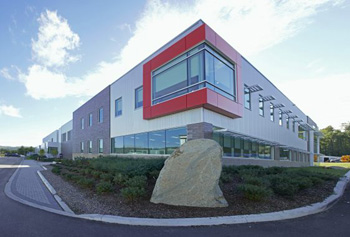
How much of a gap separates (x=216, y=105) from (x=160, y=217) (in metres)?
7.48

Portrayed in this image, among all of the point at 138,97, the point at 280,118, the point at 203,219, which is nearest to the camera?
the point at 203,219

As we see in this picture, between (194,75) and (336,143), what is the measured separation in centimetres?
7858

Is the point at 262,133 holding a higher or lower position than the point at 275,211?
higher

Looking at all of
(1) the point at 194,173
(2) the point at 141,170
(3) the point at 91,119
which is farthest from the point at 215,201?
(3) the point at 91,119

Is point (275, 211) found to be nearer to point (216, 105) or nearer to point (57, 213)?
point (57, 213)

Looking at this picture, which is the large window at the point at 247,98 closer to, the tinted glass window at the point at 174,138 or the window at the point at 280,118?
the tinted glass window at the point at 174,138

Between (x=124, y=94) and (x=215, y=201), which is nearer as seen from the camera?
(x=215, y=201)

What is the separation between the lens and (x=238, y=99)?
550 inches

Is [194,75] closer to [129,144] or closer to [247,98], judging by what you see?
[247,98]

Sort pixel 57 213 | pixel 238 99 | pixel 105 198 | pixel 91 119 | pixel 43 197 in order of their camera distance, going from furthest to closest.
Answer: pixel 91 119 → pixel 238 99 → pixel 43 197 → pixel 105 198 → pixel 57 213

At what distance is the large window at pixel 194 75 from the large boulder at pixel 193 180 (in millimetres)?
5720

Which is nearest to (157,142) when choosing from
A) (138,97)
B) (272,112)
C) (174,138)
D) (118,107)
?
(174,138)

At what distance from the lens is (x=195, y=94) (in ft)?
37.4

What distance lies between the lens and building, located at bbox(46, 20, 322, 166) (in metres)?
11.9
